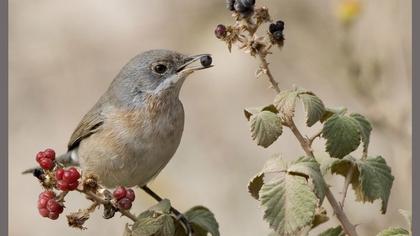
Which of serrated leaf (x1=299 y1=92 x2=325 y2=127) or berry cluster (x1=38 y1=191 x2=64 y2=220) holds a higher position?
serrated leaf (x1=299 y1=92 x2=325 y2=127)

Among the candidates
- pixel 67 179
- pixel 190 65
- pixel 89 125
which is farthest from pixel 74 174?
pixel 89 125

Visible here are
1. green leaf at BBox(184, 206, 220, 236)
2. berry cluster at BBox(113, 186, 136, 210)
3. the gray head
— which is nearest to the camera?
berry cluster at BBox(113, 186, 136, 210)

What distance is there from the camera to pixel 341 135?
2797 mm

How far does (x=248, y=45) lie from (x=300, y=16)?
467cm

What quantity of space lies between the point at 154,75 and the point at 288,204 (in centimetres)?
257

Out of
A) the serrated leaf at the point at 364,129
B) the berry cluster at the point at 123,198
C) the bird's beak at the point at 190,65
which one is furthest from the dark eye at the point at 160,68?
the serrated leaf at the point at 364,129

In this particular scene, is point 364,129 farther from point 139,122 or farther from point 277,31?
point 139,122

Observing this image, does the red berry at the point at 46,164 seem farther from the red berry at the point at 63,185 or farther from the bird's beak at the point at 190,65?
the bird's beak at the point at 190,65

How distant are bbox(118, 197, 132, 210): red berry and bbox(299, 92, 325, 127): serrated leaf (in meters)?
0.81

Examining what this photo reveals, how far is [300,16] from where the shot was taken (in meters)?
7.35

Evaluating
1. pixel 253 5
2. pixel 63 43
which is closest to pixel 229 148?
pixel 63 43

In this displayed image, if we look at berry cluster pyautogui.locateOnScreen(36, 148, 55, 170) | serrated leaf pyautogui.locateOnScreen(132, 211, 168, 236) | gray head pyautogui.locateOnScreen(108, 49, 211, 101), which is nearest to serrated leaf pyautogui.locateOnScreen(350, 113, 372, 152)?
serrated leaf pyautogui.locateOnScreen(132, 211, 168, 236)

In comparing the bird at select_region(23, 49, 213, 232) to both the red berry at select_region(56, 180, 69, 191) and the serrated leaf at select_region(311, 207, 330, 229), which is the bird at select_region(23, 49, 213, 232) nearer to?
the serrated leaf at select_region(311, 207, 330, 229)

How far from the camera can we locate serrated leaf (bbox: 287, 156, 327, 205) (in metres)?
→ 2.65
